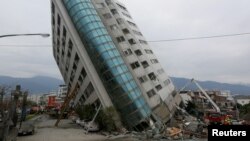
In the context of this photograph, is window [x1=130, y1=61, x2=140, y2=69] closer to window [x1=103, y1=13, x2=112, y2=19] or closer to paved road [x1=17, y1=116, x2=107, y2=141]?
window [x1=103, y1=13, x2=112, y2=19]

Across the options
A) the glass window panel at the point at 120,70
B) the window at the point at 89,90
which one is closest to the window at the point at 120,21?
the glass window panel at the point at 120,70

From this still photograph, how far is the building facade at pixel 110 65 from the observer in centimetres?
5025

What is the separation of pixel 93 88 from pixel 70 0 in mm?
15860

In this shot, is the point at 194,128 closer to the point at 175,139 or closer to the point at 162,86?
the point at 175,139

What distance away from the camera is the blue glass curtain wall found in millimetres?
49844

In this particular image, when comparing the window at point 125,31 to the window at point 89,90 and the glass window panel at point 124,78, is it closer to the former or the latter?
the window at point 89,90

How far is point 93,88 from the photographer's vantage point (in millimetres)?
Result: 54469

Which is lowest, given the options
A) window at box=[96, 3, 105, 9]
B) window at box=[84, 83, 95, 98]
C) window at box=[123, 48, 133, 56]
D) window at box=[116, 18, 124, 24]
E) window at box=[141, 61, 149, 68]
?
window at box=[84, 83, 95, 98]

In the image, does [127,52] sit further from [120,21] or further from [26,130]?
[26,130]

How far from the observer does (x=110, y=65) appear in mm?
50688

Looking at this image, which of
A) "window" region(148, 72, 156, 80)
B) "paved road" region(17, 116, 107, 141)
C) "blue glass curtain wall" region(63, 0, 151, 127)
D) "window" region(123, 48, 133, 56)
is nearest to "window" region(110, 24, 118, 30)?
"window" region(123, 48, 133, 56)

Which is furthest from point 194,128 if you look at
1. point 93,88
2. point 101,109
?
point 93,88

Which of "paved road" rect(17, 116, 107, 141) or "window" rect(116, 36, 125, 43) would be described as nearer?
"paved road" rect(17, 116, 107, 141)

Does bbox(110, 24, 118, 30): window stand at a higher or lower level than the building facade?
higher
